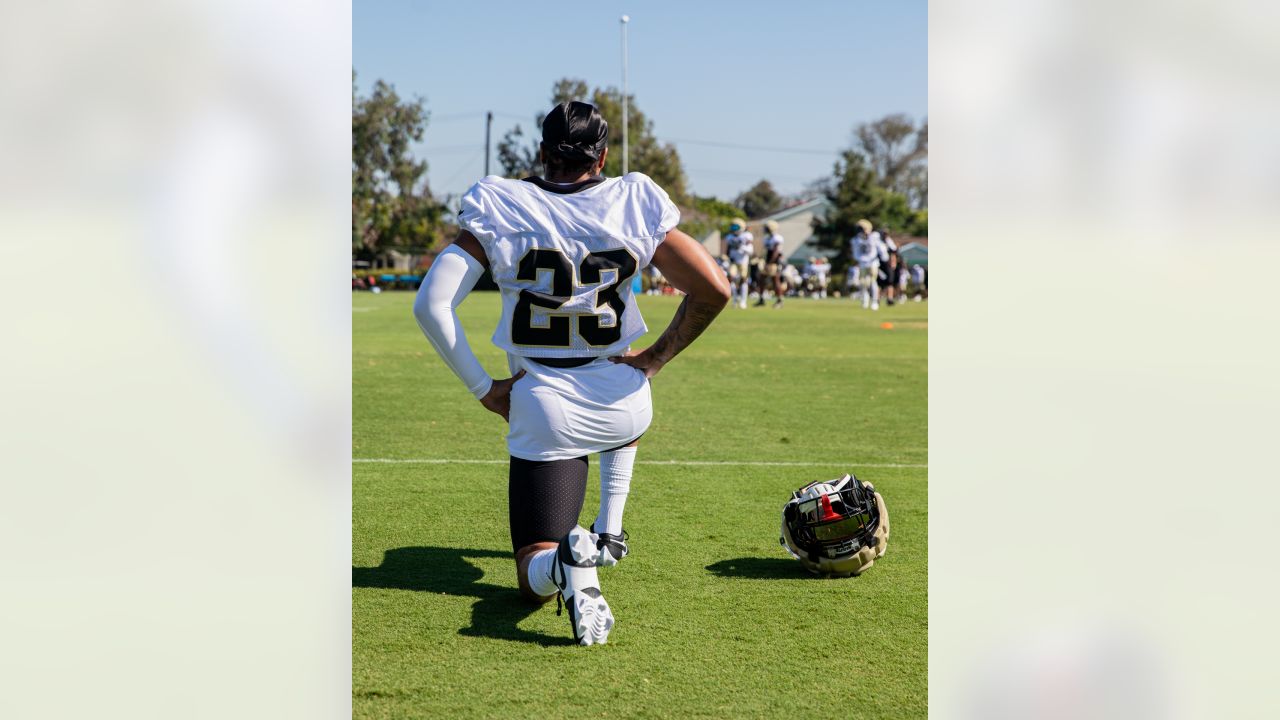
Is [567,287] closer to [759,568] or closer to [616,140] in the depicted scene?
[759,568]

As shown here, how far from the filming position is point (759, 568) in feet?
15.4

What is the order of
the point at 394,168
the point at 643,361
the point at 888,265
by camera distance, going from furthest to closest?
1. the point at 394,168
2. the point at 888,265
3. the point at 643,361

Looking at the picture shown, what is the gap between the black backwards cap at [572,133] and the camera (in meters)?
3.74

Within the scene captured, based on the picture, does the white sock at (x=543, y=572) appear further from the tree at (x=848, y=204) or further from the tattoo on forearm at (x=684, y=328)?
the tree at (x=848, y=204)

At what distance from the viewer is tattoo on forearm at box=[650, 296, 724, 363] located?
158 inches

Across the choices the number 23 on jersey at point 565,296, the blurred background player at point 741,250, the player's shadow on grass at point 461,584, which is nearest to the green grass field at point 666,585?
the player's shadow on grass at point 461,584

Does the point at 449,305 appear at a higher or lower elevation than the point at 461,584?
higher

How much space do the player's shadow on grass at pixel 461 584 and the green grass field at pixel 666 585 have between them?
12 mm

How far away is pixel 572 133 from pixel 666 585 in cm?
175

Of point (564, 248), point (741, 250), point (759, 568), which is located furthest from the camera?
point (741, 250)

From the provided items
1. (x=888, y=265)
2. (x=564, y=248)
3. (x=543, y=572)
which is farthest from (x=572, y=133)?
(x=888, y=265)
